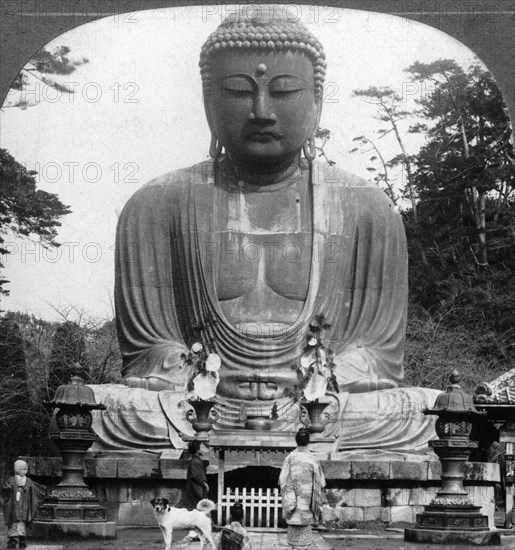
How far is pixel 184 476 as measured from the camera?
1584cm

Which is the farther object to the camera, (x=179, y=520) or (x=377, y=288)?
(x=377, y=288)

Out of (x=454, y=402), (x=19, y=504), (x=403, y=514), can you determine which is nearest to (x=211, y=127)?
(x=403, y=514)

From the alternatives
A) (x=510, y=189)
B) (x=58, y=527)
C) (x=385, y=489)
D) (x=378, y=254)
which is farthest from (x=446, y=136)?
(x=58, y=527)

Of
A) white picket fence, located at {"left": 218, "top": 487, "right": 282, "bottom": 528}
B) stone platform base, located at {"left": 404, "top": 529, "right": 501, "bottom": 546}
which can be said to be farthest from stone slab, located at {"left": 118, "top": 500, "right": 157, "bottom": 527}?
stone platform base, located at {"left": 404, "top": 529, "right": 501, "bottom": 546}

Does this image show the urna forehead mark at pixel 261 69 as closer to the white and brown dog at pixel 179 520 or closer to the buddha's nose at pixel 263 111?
the buddha's nose at pixel 263 111

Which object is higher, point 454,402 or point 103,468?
point 454,402

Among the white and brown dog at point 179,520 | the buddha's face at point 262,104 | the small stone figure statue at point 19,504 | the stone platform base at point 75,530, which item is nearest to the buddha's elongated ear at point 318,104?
the buddha's face at point 262,104

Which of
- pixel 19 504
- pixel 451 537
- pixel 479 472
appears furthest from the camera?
pixel 479 472

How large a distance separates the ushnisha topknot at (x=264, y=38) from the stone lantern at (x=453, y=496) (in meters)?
5.58

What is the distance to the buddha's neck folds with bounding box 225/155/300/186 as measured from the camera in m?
19.3

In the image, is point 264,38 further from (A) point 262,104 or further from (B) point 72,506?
(B) point 72,506

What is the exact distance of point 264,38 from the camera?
18906 millimetres

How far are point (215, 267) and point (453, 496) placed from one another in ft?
17.4

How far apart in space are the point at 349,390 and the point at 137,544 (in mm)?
4408
